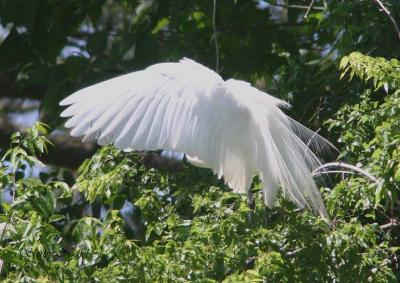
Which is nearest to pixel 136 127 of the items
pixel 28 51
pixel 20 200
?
pixel 20 200

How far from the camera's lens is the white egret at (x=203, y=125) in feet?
9.05

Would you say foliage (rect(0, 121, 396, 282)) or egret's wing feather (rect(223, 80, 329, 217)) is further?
egret's wing feather (rect(223, 80, 329, 217))

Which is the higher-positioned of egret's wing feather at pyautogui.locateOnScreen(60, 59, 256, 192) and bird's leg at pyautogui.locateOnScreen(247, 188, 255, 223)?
egret's wing feather at pyautogui.locateOnScreen(60, 59, 256, 192)

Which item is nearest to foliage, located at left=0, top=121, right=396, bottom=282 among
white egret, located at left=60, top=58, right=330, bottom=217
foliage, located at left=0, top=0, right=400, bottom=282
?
foliage, located at left=0, top=0, right=400, bottom=282

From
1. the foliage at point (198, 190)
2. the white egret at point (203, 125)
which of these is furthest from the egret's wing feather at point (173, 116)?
the foliage at point (198, 190)

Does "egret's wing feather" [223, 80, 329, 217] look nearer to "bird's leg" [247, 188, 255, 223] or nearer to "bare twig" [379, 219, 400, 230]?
"bird's leg" [247, 188, 255, 223]

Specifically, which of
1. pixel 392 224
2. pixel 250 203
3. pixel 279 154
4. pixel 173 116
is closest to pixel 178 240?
pixel 250 203

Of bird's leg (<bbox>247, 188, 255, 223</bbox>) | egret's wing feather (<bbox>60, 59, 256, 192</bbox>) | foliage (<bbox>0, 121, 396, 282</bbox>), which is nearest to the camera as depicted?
foliage (<bbox>0, 121, 396, 282</bbox>)

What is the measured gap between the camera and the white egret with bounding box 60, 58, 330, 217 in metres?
2.76

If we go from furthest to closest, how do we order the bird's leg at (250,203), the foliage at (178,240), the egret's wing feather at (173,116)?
the egret's wing feather at (173,116), the bird's leg at (250,203), the foliage at (178,240)

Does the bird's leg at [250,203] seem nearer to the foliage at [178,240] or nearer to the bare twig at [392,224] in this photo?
the foliage at [178,240]

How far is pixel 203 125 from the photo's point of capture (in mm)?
2871

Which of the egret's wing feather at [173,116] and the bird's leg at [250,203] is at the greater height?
the egret's wing feather at [173,116]

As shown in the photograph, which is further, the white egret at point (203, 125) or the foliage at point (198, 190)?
the white egret at point (203, 125)
